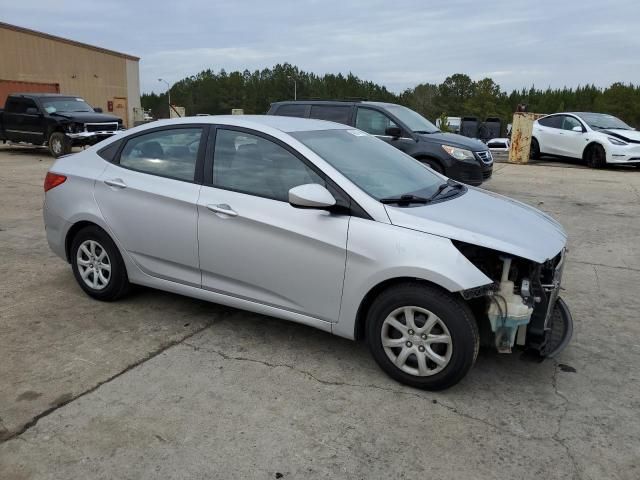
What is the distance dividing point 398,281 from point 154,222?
6.28 feet

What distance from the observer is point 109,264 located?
14.6ft

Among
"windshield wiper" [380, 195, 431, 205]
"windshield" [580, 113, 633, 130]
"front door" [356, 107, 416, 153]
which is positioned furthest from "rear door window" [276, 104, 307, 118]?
"windshield" [580, 113, 633, 130]

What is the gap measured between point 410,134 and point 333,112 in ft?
4.84

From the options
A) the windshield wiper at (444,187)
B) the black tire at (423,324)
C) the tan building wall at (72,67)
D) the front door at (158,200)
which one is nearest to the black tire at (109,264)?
the front door at (158,200)

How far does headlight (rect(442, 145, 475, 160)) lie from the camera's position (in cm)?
938

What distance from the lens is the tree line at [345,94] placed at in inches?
3816

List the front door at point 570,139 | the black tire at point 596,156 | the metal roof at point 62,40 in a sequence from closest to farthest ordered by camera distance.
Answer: the black tire at point 596,156 < the front door at point 570,139 < the metal roof at point 62,40

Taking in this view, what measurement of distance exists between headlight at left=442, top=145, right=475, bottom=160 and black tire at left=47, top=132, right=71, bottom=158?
1113 cm

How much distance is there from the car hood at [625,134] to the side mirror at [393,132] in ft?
26.5

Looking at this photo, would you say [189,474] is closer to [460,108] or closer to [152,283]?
[152,283]

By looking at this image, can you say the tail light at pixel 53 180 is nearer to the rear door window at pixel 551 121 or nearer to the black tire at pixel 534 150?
the rear door window at pixel 551 121

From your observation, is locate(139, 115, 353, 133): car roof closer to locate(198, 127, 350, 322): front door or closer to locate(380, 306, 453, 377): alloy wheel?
locate(198, 127, 350, 322): front door

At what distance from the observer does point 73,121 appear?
15.6m

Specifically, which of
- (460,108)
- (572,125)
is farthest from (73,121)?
(460,108)
